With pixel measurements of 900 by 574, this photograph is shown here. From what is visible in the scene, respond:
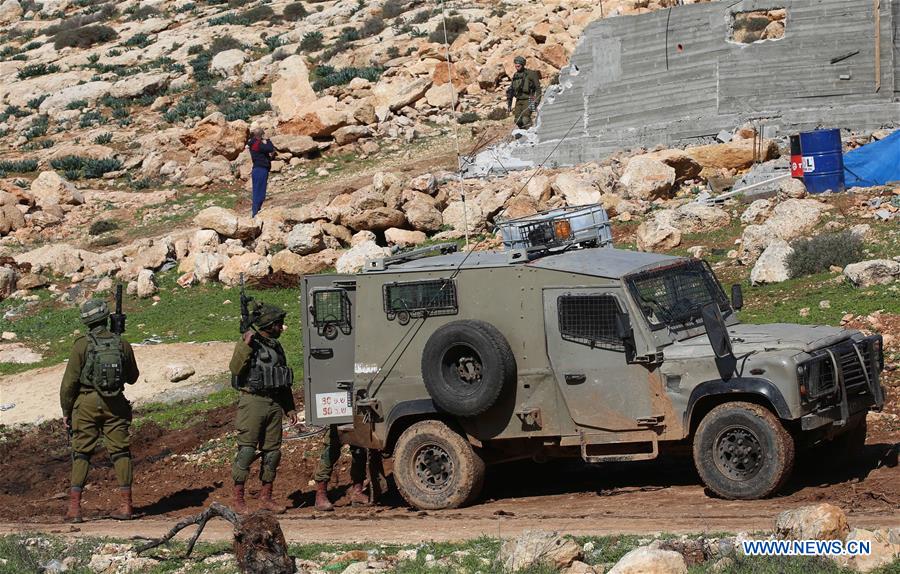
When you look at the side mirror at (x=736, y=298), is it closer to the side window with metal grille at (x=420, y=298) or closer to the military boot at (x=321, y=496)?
the side window with metal grille at (x=420, y=298)

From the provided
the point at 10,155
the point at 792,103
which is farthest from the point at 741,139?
the point at 10,155

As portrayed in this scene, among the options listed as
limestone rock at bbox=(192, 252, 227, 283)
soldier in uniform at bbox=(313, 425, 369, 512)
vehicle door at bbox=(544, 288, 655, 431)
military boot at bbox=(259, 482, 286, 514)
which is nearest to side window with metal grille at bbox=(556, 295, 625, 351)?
vehicle door at bbox=(544, 288, 655, 431)

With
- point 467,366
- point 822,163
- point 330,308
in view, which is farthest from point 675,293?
point 822,163

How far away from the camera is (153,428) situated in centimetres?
1605

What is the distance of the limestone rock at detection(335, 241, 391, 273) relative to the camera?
72.9 feet

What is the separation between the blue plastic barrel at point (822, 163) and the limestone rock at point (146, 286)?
12.0 m

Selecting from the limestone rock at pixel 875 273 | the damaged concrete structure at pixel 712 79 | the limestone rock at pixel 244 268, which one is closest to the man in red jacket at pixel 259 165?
the limestone rock at pixel 244 268

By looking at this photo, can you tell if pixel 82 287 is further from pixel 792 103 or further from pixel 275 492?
pixel 792 103

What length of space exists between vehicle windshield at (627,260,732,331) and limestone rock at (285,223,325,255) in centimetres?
1366

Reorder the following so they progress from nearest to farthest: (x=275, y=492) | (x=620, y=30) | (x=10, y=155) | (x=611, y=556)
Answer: (x=611, y=556) → (x=275, y=492) → (x=620, y=30) → (x=10, y=155)

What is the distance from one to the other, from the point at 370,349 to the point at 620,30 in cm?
1781

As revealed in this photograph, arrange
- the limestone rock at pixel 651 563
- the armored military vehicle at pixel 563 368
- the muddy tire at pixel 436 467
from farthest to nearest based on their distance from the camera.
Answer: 1. the muddy tire at pixel 436 467
2. the armored military vehicle at pixel 563 368
3. the limestone rock at pixel 651 563

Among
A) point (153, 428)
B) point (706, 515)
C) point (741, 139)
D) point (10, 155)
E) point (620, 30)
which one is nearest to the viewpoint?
point (706, 515)

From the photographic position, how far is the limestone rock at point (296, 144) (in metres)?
33.5
